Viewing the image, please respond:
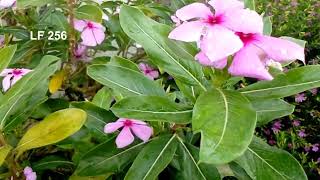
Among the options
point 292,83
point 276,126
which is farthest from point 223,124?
point 276,126

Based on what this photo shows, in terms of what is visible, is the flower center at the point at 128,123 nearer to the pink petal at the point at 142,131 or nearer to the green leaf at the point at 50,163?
the pink petal at the point at 142,131

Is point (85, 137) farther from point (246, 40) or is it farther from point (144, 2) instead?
point (144, 2)

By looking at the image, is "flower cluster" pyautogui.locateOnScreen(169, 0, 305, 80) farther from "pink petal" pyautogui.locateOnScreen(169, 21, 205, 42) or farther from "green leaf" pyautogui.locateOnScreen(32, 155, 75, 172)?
"green leaf" pyautogui.locateOnScreen(32, 155, 75, 172)

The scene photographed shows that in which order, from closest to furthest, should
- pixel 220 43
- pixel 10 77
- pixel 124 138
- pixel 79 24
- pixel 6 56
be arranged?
pixel 220 43, pixel 6 56, pixel 124 138, pixel 10 77, pixel 79 24

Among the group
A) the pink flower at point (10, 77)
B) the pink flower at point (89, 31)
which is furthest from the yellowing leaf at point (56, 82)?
the pink flower at point (10, 77)

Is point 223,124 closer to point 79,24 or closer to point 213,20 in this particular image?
point 213,20

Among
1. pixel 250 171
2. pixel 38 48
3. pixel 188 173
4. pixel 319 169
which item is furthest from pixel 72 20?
pixel 319 169
